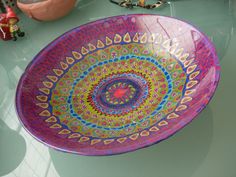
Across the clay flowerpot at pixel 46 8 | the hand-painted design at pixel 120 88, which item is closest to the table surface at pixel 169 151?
the hand-painted design at pixel 120 88

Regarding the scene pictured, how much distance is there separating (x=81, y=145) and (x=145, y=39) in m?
0.26

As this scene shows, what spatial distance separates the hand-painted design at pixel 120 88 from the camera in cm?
52

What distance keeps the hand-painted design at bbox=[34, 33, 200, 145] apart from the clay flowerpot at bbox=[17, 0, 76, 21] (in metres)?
0.15

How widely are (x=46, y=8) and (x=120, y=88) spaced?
27 centimetres

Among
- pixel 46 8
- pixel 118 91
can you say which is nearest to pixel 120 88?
pixel 118 91

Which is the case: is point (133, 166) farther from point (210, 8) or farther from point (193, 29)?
point (210, 8)

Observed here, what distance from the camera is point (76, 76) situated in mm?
640

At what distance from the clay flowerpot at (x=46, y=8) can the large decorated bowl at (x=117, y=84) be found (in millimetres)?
128

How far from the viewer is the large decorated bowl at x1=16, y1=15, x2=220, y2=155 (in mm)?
489

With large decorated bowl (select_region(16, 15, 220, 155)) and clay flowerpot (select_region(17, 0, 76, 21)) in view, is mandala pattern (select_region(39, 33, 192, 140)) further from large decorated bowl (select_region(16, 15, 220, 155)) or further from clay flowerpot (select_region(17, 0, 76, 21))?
clay flowerpot (select_region(17, 0, 76, 21))

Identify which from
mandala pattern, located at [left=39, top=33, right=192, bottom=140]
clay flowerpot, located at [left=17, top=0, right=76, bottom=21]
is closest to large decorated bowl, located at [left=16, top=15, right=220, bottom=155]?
mandala pattern, located at [left=39, top=33, right=192, bottom=140]

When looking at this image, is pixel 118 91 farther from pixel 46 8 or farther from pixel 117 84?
pixel 46 8

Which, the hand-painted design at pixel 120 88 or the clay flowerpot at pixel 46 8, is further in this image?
the clay flowerpot at pixel 46 8

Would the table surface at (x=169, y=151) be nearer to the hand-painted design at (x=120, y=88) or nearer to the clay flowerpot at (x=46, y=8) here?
the hand-painted design at (x=120, y=88)
